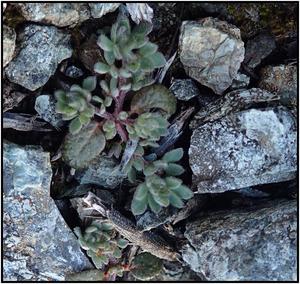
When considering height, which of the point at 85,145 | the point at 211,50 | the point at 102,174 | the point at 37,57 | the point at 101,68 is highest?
the point at 37,57

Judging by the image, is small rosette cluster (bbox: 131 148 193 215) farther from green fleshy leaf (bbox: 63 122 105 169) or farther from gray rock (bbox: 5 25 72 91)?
gray rock (bbox: 5 25 72 91)

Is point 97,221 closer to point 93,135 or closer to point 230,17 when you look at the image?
point 93,135

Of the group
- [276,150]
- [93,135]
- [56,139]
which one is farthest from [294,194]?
[56,139]

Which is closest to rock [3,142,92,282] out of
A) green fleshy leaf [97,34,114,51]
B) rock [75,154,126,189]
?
rock [75,154,126,189]

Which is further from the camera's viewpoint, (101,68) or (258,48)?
(258,48)

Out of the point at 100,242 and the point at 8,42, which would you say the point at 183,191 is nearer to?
the point at 100,242

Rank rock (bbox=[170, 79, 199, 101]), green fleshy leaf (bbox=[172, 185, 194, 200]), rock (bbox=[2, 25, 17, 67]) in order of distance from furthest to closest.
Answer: rock (bbox=[170, 79, 199, 101]) < green fleshy leaf (bbox=[172, 185, 194, 200]) < rock (bbox=[2, 25, 17, 67])

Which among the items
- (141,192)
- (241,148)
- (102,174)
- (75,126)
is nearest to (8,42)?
(75,126)
